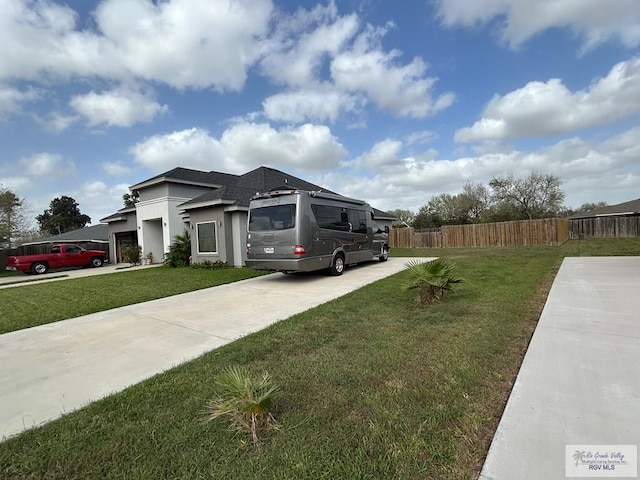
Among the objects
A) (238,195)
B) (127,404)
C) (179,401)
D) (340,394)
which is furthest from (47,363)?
(238,195)

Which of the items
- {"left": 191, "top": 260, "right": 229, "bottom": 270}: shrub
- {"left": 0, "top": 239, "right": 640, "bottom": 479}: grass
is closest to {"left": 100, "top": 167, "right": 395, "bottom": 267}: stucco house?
{"left": 191, "top": 260, "right": 229, "bottom": 270}: shrub

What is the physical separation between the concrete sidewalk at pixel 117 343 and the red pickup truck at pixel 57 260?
16.3m

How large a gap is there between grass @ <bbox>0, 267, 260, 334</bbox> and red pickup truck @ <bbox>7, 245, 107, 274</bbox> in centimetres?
1003

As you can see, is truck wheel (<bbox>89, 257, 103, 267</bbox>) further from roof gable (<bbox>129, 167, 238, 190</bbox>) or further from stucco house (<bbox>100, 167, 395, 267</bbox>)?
roof gable (<bbox>129, 167, 238, 190</bbox>)

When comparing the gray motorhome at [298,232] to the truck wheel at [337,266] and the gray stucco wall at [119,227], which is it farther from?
the gray stucco wall at [119,227]

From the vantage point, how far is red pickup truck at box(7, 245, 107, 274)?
58.5ft

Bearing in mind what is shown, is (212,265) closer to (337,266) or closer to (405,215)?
(337,266)

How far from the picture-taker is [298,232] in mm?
8641

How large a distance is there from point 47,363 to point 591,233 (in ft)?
118

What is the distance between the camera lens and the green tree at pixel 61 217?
160 ft

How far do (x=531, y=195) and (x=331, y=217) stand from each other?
36.6m

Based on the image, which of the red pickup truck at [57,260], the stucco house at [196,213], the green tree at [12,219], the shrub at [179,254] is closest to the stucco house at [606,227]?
the stucco house at [196,213]

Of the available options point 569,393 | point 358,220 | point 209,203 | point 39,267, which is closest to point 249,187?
point 209,203

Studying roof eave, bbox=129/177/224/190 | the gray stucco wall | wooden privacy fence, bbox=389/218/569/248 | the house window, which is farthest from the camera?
the gray stucco wall
